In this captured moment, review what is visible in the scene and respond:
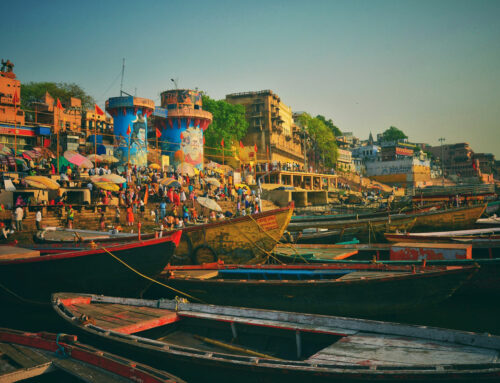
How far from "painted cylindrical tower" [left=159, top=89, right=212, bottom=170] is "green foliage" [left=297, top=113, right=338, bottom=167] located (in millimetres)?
34246

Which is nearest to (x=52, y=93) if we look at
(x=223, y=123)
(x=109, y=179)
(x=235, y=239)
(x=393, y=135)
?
(x=223, y=123)

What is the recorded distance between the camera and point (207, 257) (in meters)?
13.1

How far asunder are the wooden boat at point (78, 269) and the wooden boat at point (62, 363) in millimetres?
3213

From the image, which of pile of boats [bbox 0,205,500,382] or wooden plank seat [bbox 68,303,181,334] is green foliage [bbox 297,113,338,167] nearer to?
pile of boats [bbox 0,205,500,382]

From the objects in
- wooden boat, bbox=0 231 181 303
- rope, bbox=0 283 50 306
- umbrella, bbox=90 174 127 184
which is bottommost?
rope, bbox=0 283 50 306

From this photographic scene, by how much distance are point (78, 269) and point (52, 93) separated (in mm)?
50794

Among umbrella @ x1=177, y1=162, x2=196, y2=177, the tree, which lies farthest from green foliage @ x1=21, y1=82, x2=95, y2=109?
Answer: the tree

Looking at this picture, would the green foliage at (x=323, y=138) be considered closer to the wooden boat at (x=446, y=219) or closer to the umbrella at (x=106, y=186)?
the wooden boat at (x=446, y=219)

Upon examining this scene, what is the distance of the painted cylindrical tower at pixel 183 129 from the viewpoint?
39.8m

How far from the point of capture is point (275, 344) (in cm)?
653

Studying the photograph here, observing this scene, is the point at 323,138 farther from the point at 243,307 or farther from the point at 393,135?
the point at 243,307

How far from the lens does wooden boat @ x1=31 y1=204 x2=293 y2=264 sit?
12867 millimetres

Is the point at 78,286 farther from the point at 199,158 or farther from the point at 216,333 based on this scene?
the point at 199,158

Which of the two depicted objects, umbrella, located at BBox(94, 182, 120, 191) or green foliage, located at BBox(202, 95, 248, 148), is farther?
green foliage, located at BBox(202, 95, 248, 148)
